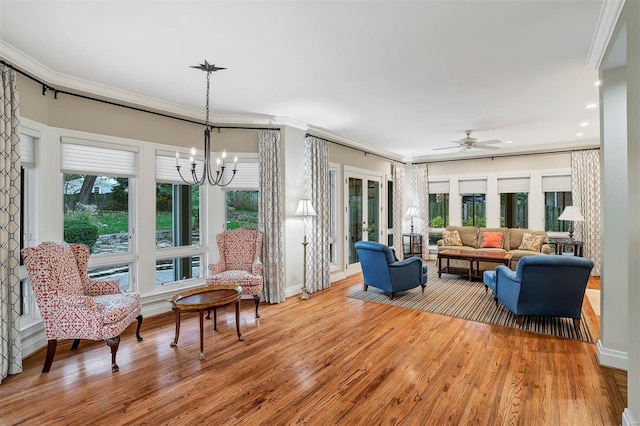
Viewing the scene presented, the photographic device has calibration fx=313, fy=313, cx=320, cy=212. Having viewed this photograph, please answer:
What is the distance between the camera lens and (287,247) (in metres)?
5.11

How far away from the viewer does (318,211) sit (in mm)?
5578

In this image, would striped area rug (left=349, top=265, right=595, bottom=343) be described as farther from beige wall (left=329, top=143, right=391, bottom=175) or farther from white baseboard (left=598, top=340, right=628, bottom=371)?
beige wall (left=329, top=143, right=391, bottom=175)

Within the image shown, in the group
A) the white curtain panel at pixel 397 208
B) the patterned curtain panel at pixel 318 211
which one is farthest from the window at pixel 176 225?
the white curtain panel at pixel 397 208

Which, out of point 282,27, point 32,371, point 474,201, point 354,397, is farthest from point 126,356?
point 474,201

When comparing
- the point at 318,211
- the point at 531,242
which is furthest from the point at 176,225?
the point at 531,242

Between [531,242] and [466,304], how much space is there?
3177 mm

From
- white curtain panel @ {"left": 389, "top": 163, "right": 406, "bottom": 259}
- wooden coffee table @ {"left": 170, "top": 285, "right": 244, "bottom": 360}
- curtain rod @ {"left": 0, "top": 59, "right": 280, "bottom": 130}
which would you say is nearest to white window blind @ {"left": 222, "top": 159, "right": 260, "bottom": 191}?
curtain rod @ {"left": 0, "top": 59, "right": 280, "bottom": 130}

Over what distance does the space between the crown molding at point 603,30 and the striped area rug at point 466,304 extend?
114 inches

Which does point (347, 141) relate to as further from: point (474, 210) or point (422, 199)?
point (474, 210)

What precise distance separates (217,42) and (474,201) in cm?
750

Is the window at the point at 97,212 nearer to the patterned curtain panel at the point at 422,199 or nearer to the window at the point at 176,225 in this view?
the window at the point at 176,225

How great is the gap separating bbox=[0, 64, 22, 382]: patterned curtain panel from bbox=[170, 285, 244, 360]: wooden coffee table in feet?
4.28

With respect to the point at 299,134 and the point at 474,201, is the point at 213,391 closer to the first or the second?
the point at 299,134

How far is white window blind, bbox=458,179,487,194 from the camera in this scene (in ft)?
26.4
